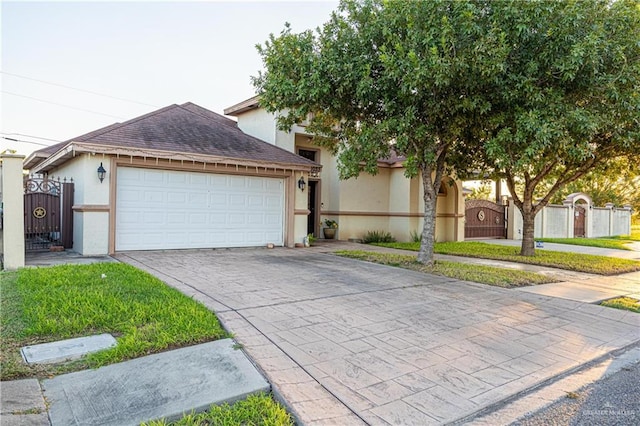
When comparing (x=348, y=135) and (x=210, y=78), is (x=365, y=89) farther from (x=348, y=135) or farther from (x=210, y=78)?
(x=210, y=78)

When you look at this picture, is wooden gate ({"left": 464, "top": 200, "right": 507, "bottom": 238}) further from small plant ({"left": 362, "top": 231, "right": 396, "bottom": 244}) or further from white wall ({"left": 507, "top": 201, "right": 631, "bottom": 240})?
small plant ({"left": 362, "top": 231, "right": 396, "bottom": 244})

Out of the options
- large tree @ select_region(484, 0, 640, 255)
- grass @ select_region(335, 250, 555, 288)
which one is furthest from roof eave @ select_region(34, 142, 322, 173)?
large tree @ select_region(484, 0, 640, 255)

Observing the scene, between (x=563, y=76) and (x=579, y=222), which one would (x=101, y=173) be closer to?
(x=563, y=76)

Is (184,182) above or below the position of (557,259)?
above

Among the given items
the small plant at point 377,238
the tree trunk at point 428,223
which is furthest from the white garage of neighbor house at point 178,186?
the tree trunk at point 428,223

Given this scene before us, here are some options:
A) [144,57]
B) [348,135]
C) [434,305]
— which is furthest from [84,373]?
[144,57]

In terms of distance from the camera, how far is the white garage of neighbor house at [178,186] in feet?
31.3

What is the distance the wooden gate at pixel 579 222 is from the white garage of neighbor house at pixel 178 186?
17422 millimetres

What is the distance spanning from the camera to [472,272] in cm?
880

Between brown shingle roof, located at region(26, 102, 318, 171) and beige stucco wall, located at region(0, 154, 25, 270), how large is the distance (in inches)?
89.5

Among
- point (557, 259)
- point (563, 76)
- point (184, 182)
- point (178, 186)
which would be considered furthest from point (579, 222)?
point (178, 186)

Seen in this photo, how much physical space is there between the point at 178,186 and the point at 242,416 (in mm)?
8944

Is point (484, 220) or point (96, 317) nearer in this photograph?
point (96, 317)

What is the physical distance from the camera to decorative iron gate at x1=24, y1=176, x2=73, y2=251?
10.1m
